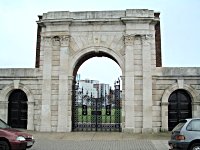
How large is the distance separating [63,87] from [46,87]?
1068 mm

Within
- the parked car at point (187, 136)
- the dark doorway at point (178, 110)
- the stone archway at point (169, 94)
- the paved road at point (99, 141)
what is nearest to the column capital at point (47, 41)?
the paved road at point (99, 141)

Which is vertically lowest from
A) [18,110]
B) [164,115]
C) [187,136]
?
[187,136]

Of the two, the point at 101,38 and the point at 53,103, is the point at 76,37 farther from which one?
the point at 53,103

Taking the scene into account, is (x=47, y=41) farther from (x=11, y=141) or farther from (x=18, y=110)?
(x=11, y=141)

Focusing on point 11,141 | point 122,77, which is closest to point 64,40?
point 122,77

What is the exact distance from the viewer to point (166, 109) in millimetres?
17781

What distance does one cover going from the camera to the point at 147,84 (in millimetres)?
17875

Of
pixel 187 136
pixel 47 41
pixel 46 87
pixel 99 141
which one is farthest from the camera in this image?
pixel 47 41

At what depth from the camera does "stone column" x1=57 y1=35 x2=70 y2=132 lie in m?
18.0

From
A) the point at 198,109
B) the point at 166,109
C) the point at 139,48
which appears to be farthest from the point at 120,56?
the point at 198,109

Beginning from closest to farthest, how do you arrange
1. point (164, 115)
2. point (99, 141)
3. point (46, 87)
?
point (99, 141) → point (164, 115) → point (46, 87)

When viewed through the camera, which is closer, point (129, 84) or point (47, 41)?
point (129, 84)

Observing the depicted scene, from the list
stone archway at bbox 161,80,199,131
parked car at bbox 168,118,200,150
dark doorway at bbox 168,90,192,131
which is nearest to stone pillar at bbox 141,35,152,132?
stone archway at bbox 161,80,199,131

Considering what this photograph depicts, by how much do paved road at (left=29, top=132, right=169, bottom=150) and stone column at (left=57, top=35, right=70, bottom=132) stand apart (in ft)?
3.56
